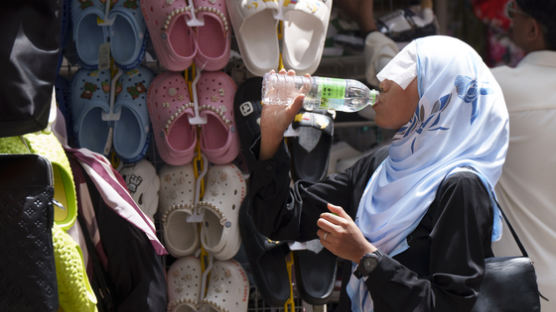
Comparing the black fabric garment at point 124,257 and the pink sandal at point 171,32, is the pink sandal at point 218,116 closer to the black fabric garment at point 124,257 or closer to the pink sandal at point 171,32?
the pink sandal at point 171,32

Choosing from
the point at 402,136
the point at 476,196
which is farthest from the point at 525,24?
the point at 476,196

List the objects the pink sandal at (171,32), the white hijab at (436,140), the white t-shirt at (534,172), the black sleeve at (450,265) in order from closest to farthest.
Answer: the black sleeve at (450,265)
the white hijab at (436,140)
the white t-shirt at (534,172)
the pink sandal at (171,32)

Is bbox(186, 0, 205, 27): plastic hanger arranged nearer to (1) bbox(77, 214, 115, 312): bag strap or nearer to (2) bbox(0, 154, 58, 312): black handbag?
(1) bbox(77, 214, 115, 312): bag strap

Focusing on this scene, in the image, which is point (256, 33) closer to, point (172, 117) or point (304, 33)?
point (304, 33)

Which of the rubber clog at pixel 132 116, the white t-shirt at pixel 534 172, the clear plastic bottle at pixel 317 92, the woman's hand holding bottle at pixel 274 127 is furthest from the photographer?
the rubber clog at pixel 132 116

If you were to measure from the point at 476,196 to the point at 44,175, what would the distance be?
84 cm

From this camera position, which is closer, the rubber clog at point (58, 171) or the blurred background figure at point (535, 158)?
the rubber clog at point (58, 171)

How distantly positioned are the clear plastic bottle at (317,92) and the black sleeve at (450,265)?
15.2 inches

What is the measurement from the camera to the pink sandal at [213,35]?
2.44 metres

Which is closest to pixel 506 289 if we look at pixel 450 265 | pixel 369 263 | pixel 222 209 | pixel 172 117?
pixel 450 265

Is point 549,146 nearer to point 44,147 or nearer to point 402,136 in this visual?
point 402,136

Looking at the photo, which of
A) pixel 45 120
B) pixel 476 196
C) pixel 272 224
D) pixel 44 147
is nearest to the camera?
pixel 45 120

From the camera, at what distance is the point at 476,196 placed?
138 centimetres

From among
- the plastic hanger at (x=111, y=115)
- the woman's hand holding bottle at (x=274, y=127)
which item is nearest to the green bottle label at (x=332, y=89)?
the woman's hand holding bottle at (x=274, y=127)
